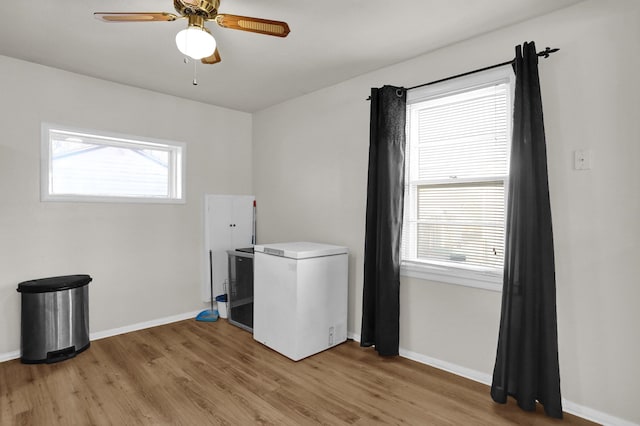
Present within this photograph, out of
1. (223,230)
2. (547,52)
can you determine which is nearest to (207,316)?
(223,230)

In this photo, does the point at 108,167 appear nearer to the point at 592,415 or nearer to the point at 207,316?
the point at 207,316

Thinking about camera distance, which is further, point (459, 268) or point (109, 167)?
point (109, 167)

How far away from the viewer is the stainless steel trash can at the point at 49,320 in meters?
2.83

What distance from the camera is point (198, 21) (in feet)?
6.53

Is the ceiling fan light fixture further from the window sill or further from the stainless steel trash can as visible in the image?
the stainless steel trash can

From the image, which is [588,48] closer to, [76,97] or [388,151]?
[388,151]

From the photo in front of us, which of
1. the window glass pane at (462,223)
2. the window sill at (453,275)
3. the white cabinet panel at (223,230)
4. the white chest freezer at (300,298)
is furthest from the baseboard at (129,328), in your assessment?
the window glass pane at (462,223)

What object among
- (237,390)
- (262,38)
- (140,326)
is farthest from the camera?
(140,326)

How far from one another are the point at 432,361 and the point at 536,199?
57.5 inches

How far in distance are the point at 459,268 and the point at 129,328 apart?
10.4 ft

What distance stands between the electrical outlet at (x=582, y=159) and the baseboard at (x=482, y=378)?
1.42 m

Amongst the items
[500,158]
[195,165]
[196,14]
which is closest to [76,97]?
[195,165]

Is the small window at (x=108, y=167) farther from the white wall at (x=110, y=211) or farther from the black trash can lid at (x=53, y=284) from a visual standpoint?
the black trash can lid at (x=53, y=284)

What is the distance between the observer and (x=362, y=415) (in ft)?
7.03
